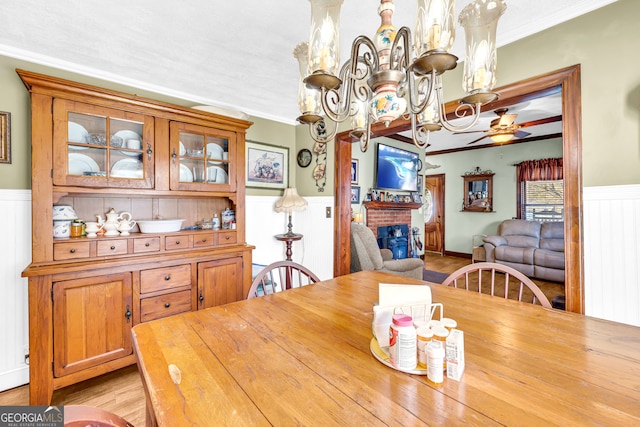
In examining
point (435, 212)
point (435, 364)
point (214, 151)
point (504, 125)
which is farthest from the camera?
point (435, 212)

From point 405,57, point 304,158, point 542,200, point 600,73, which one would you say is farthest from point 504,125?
point 405,57

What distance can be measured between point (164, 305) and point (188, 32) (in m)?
1.86

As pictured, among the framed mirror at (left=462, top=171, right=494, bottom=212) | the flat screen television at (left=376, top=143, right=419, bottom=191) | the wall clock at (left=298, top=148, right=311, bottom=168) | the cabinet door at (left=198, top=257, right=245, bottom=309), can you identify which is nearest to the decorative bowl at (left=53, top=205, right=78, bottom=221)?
the cabinet door at (left=198, top=257, right=245, bottom=309)

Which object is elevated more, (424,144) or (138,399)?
(424,144)

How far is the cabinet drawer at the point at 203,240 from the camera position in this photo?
2.34 meters

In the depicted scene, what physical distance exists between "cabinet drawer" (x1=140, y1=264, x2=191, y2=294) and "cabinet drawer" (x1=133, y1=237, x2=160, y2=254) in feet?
0.52

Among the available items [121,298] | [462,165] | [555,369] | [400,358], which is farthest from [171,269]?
[462,165]

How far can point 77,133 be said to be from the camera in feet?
6.22

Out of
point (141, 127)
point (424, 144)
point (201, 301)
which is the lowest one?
point (201, 301)

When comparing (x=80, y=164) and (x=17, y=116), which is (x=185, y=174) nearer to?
(x=80, y=164)

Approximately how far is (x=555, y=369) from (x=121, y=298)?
2323 millimetres

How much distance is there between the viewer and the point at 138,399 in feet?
5.94

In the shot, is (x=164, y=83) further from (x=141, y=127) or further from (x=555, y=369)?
(x=555, y=369)

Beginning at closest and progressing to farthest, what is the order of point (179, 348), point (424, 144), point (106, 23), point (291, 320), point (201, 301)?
1. point (179, 348)
2. point (291, 320)
3. point (424, 144)
4. point (106, 23)
5. point (201, 301)
